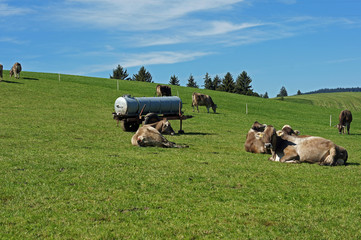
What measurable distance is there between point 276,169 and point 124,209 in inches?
250

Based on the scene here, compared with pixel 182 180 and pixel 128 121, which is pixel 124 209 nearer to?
pixel 182 180

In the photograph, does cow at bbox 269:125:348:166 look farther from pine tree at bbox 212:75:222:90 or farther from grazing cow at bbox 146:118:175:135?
pine tree at bbox 212:75:222:90

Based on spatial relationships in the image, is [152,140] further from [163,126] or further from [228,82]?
[228,82]

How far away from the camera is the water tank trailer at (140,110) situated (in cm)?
2397

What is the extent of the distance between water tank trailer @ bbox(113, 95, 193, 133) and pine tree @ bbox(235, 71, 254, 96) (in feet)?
336

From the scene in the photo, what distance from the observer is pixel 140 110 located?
24500mm

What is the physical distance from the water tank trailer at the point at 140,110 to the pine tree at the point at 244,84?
102 metres

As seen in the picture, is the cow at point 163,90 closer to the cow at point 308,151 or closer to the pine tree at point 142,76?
the cow at point 308,151

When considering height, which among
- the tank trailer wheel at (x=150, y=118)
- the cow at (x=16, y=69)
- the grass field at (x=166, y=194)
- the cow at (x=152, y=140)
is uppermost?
the cow at (x=16, y=69)

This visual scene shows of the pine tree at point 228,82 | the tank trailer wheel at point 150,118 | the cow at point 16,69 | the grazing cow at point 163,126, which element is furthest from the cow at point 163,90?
the pine tree at point 228,82

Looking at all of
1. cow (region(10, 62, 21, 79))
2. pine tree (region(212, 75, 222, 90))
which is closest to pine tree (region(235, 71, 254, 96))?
pine tree (region(212, 75, 222, 90))

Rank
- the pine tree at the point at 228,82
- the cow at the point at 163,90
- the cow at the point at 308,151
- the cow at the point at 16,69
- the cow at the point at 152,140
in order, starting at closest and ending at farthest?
the cow at the point at 308,151, the cow at the point at 152,140, the cow at the point at 163,90, the cow at the point at 16,69, the pine tree at the point at 228,82

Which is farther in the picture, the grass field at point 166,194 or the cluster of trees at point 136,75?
the cluster of trees at point 136,75

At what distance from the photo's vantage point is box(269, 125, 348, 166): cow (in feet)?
44.5
